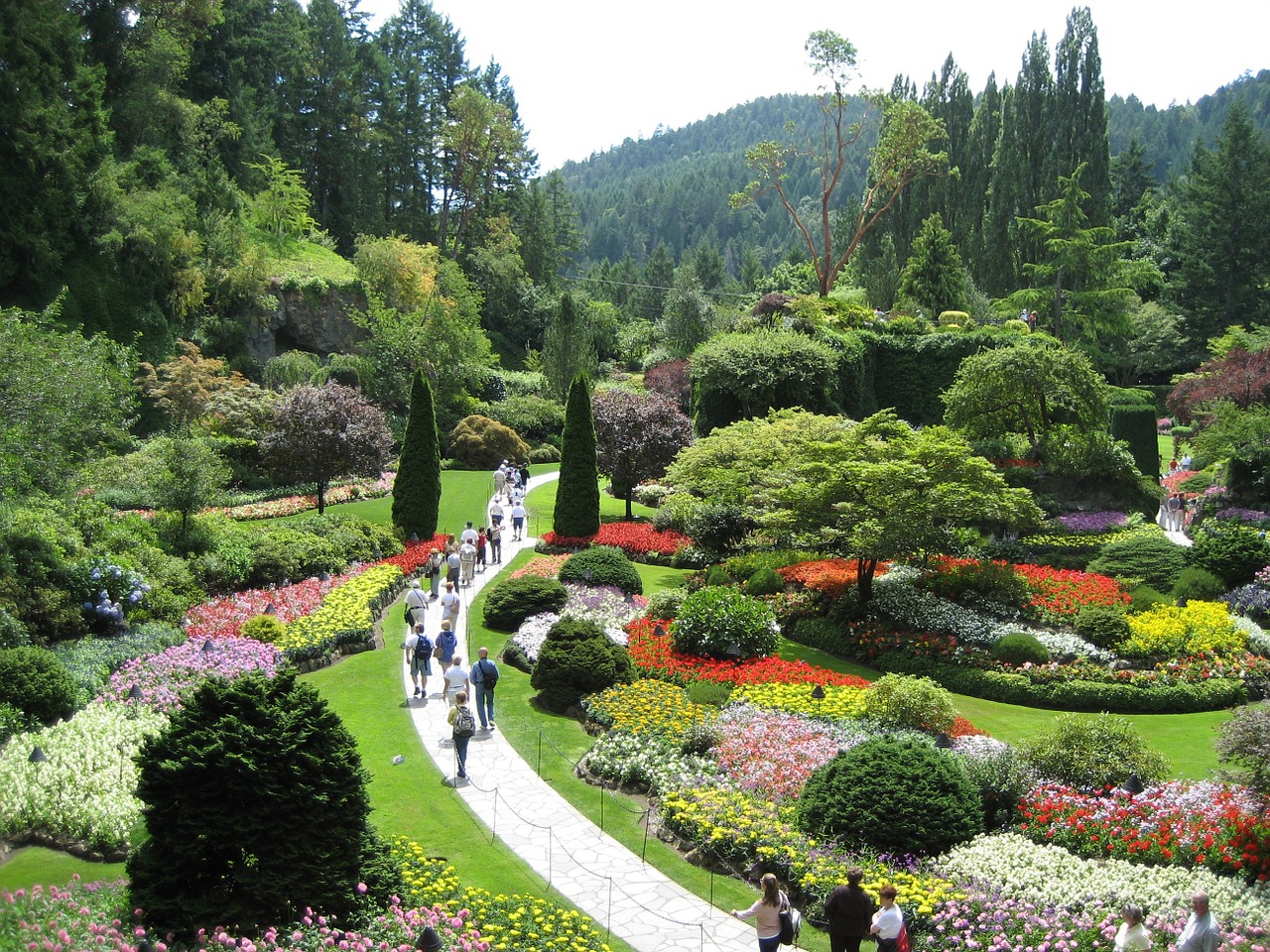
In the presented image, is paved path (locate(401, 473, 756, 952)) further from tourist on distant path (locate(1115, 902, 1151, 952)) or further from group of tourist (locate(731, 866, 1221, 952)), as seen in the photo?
tourist on distant path (locate(1115, 902, 1151, 952))

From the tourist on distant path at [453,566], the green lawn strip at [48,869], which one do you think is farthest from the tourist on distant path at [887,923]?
the tourist on distant path at [453,566]

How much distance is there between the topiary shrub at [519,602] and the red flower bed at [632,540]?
6.20 metres

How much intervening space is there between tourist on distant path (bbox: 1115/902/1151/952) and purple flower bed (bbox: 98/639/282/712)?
11.9 metres

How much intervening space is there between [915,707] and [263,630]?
463 inches

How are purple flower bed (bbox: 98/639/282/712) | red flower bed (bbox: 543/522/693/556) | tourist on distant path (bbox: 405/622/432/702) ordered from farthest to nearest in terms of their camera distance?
red flower bed (bbox: 543/522/693/556)
tourist on distant path (bbox: 405/622/432/702)
purple flower bed (bbox: 98/639/282/712)

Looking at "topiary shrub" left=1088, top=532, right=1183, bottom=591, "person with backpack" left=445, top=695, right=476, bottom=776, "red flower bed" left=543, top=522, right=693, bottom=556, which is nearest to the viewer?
"person with backpack" left=445, top=695, right=476, bottom=776

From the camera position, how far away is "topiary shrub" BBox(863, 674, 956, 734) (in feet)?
50.3

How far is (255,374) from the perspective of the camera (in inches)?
1629

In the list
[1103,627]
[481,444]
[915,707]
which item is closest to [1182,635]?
[1103,627]

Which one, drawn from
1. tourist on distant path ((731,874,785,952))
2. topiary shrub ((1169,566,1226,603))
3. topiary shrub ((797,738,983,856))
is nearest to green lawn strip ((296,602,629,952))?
tourist on distant path ((731,874,785,952))

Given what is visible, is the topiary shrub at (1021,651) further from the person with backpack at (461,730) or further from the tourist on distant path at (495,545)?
the tourist on distant path at (495,545)

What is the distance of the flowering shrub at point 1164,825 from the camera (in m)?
11.2

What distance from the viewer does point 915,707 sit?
15320 mm

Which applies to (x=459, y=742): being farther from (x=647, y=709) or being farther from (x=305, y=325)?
(x=305, y=325)
